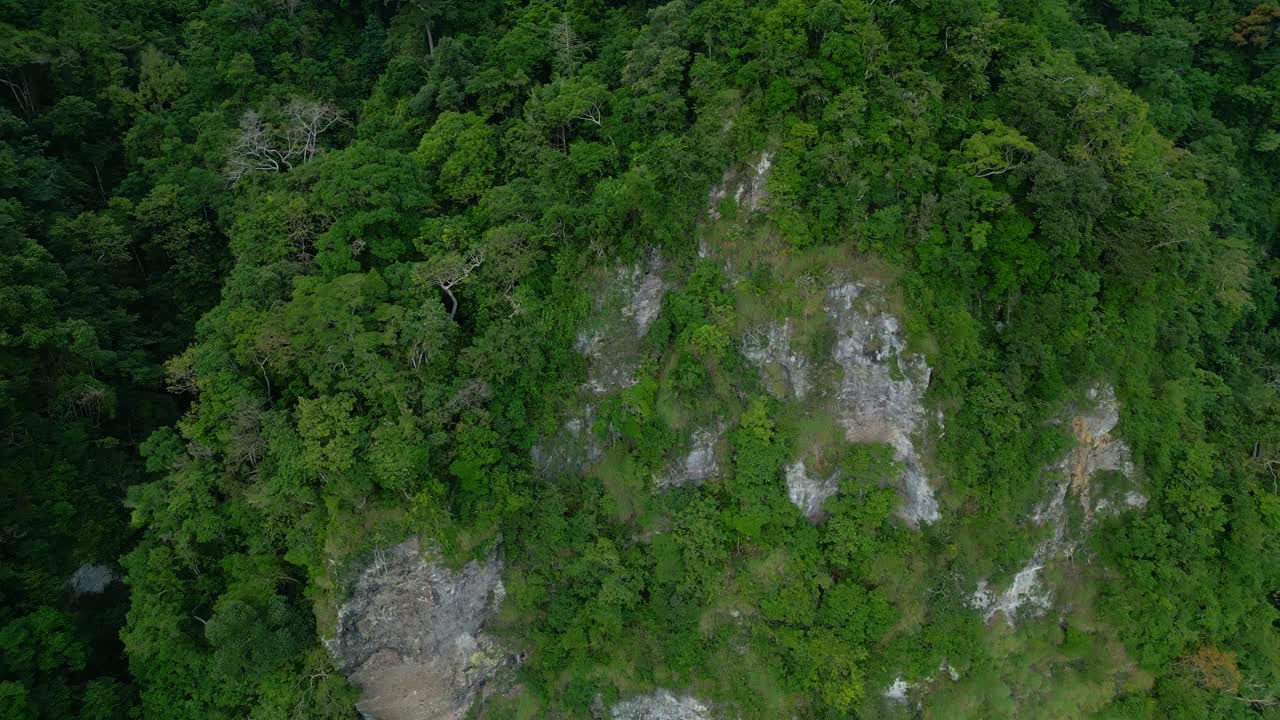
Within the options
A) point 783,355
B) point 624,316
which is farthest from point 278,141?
point 783,355

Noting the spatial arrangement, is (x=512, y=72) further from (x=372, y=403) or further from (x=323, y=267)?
(x=372, y=403)

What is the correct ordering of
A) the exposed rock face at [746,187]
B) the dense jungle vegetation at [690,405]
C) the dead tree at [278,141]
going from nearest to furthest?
the dense jungle vegetation at [690,405] < the exposed rock face at [746,187] < the dead tree at [278,141]

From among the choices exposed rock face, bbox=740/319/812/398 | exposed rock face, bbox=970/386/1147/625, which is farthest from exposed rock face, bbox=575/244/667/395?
exposed rock face, bbox=970/386/1147/625

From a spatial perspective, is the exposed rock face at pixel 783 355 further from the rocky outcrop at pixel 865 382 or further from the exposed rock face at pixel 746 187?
the exposed rock face at pixel 746 187

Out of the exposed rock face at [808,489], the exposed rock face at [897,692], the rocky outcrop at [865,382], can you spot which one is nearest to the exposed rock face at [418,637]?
the exposed rock face at [808,489]

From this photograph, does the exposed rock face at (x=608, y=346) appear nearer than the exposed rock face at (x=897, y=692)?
No

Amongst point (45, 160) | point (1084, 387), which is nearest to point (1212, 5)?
point (1084, 387)
